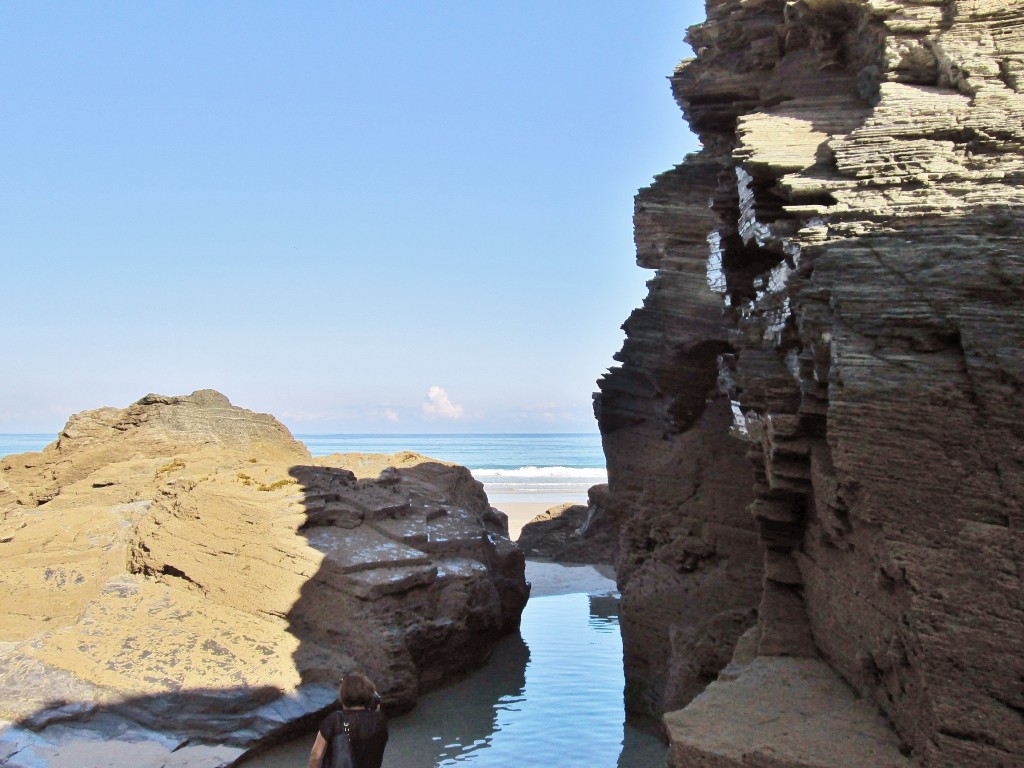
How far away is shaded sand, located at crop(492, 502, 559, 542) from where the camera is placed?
33.5 metres

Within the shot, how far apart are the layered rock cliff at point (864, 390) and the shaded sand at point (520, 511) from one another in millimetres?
21393

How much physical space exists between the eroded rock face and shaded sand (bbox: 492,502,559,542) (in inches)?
658

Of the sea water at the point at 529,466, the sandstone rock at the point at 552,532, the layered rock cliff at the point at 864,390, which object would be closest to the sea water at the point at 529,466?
the sea water at the point at 529,466

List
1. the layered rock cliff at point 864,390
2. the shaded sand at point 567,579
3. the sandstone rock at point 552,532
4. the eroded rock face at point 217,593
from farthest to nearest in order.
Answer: the sandstone rock at point 552,532
the shaded sand at point 567,579
the eroded rock face at point 217,593
the layered rock cliff at point 864,390

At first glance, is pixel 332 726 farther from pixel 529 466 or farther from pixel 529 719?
pixel 529 466

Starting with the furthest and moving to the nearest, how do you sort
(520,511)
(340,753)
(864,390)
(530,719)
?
(520,511) < (530,719) < (864,390) < (340,753)

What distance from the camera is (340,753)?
566 cm

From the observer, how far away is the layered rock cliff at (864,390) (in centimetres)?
534

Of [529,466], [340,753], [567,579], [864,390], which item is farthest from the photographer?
[529,466]

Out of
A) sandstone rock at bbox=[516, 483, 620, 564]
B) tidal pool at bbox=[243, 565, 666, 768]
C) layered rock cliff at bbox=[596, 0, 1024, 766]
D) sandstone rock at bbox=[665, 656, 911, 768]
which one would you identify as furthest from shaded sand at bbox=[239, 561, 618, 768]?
sandstone rock at bbox=[516, 483, 620, 564]

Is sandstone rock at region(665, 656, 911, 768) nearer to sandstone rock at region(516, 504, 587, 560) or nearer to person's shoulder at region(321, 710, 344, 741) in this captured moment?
person's shoulder at region(321, 710, 344, 741)

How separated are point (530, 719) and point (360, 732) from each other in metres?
5.20

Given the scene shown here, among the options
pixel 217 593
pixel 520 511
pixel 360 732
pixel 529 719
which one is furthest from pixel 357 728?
pixel 520 511

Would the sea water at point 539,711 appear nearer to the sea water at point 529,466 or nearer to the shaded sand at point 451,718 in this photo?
the shaded sand at point 451,718
